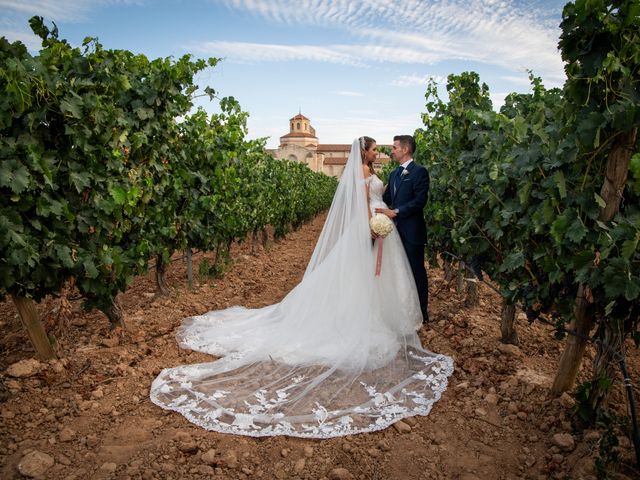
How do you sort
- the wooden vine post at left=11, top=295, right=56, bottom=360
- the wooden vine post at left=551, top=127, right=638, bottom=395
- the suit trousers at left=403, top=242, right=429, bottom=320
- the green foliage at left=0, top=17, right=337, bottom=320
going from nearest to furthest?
the wooden vine post at left=551, top=127, right=638, bottom=395 → the green foliage at left=0, top=17, right=337, bottom=320 → the wooden vine post at left=11, top=295, right=56, bottom=360 → the suit trousers at left=403, top=242, right=429, bottom=320

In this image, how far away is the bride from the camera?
3055 mm

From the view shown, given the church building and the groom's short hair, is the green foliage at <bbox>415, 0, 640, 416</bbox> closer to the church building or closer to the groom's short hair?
the groom's short hair

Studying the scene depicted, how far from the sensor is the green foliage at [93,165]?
304 centimetres

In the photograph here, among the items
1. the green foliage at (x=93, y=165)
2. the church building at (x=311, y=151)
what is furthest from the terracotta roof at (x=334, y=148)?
the green foliage at (x=93, y=165)

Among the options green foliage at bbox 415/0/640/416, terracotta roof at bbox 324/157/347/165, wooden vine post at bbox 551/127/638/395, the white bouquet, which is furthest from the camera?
terracotta roof at bbox 324/157/347/165

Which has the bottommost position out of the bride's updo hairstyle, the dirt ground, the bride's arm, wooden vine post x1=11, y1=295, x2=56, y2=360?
the dirt ground

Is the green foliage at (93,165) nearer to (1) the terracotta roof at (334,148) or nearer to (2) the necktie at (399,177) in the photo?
(2) the necktie at (399,177)

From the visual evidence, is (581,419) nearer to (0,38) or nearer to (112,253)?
(112,253)

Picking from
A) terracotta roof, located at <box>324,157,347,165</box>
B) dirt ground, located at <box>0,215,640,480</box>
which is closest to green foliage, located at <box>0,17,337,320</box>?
dirt ground, located at <box>0,215,640,480</box>

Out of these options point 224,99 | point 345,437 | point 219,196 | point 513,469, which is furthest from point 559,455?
point 224,99

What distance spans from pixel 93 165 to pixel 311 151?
212 feet

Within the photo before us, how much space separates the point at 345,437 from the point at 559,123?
8.44 feet

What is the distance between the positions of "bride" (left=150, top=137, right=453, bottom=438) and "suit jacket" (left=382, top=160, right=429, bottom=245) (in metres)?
0.24

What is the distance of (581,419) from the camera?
8.96 ft
